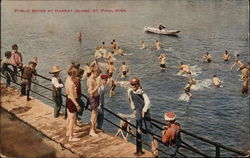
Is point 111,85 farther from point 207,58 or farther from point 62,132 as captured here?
point 62,132

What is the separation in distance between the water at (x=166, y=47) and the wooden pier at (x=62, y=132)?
411 inches

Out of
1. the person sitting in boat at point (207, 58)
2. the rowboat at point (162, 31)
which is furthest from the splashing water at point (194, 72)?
the rowboat at point (162, 31)

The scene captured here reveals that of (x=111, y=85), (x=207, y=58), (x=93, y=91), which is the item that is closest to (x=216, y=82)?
(x=207, y=58)

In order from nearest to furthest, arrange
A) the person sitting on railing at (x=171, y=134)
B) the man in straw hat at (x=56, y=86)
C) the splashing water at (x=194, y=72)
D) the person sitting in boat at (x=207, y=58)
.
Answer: the person sitting on railing at (x=171, y=134)
the man in straw hat at (x=56, y=86)
the splashing water at (x=194, y=72)
the person sitting in boat at (x=207, y=58)

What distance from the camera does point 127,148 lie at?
9102mm

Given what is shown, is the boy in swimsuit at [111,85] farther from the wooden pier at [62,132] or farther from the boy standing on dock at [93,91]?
the boy standing on dock at [93,91]

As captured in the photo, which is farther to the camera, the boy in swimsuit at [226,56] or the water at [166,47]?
the boy in swimsuit at [226,56]

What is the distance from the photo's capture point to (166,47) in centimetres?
4734

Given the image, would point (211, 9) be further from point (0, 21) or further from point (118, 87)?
point (118, 87)

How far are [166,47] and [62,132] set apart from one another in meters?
38.3

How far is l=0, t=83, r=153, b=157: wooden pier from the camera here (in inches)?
354

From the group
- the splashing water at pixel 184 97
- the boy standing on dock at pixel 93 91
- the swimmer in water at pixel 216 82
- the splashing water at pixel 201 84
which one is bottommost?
the splashing water at pixel 184 97

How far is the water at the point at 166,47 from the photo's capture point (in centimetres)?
2533

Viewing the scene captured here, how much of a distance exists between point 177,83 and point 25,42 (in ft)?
93.0
